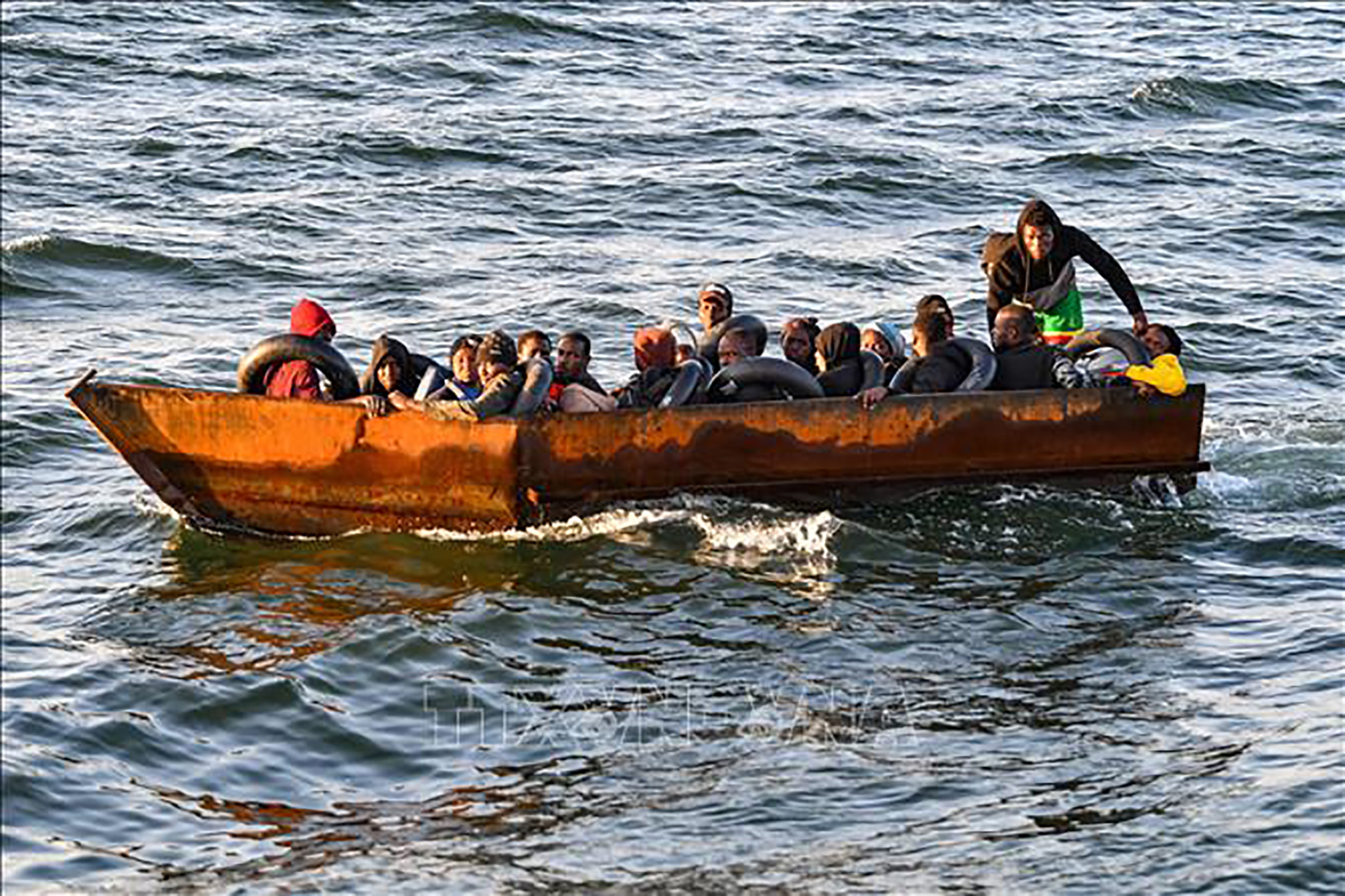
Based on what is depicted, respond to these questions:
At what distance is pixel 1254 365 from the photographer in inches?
829

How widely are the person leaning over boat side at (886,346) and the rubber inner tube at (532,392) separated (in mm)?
2461

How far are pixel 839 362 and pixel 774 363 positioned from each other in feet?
1.87

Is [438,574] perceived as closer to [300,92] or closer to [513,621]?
[513,621]

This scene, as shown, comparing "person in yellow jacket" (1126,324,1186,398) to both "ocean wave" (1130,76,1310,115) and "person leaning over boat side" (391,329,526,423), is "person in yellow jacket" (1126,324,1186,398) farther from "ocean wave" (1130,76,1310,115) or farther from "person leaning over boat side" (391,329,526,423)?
"ocean wave" (1130,76,1310,115)

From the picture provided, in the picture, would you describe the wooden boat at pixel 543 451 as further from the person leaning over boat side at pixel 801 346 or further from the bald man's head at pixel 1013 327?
the person leaning over boat side at pixel 801 346

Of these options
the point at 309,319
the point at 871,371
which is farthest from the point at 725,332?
the point at 309,319

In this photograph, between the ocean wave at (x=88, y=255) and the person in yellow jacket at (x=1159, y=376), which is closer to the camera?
the person in yellow jacket at (x=1159, y=376)

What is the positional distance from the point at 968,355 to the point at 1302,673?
3351 millimetres

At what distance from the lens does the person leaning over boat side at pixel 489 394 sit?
14.7 metres

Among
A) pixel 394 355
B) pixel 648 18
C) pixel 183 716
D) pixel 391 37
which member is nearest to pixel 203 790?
pixel 183 716

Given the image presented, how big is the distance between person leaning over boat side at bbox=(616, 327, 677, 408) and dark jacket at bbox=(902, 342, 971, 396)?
1.59 metres

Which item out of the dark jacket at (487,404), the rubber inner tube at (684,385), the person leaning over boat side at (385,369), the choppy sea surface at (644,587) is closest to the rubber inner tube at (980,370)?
the choppy sea surface at (644,587)

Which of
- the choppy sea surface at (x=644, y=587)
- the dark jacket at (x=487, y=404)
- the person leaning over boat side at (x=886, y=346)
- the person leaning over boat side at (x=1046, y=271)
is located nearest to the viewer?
the choppy sea surface at (x=644, y=587)

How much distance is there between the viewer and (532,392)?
14711 mm
